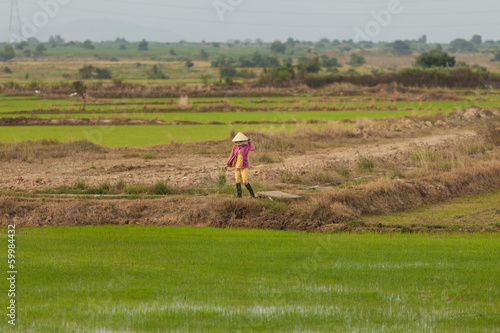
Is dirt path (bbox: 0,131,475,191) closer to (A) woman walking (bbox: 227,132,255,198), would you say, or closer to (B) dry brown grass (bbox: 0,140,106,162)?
(B) dry brown grass (bbox: 0,140,106,162)

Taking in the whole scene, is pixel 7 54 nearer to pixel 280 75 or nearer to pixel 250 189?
pixel 280 75

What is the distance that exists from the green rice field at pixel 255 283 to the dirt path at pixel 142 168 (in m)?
6.85

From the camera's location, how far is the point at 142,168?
24.4 m

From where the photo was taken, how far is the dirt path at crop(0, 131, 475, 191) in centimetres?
2106

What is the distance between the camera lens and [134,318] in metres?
8.31

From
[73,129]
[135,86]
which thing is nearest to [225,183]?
[73,129]

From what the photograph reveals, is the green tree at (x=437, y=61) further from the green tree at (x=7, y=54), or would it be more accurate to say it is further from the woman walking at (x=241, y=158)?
the green tree at (x=7, y=54)

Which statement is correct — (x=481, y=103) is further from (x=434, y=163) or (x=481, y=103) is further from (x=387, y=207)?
(x=387, y=207)

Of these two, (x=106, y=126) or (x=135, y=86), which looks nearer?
(x=106, y=126)

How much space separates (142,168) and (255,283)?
15.1 metres

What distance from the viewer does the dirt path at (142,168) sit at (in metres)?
21.1

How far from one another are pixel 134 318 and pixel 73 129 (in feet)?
111

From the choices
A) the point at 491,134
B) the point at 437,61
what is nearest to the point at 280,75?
the point at 437,61

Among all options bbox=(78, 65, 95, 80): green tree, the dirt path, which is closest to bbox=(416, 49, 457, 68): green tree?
bbox=(78, 65, 95, 80): green tree
